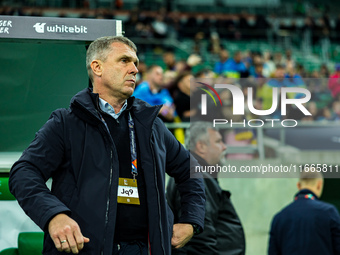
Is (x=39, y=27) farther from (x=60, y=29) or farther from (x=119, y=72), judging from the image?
(x=119, y=72)

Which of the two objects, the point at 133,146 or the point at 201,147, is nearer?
the point at 133,146

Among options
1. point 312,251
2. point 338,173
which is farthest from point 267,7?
point 312,251

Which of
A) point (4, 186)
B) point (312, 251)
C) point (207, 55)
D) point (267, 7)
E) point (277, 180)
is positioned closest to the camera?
point (4, 186)

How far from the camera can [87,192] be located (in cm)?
228

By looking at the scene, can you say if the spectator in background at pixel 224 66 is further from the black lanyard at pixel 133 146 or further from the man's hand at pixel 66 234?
the man's hand at pixel 66 234

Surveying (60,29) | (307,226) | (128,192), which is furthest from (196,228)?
(307,226)

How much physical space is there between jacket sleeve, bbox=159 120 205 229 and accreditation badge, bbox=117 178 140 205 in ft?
1.30

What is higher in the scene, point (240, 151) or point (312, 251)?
point (240, 151)

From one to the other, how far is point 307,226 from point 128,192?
2.60m

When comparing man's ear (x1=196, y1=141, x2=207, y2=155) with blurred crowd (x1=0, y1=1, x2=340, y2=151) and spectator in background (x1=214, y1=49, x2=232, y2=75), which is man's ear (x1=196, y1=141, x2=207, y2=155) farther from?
spectator in background (x1=214, y1=49, x2=232, y2=75)

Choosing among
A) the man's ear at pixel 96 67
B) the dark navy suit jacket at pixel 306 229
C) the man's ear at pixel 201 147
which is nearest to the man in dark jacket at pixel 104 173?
the man's ear at pixel 96 67

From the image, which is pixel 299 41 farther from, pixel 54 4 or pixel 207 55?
pixel 54 4

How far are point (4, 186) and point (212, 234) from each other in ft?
4.91

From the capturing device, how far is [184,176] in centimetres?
279
